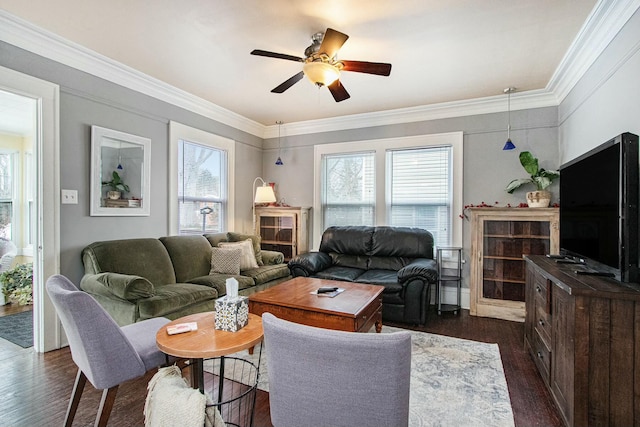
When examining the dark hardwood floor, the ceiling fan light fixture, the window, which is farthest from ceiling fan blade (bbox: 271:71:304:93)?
the window

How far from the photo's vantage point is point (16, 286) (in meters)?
4.23

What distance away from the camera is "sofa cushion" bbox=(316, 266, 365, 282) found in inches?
152

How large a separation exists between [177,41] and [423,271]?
10.4 feet

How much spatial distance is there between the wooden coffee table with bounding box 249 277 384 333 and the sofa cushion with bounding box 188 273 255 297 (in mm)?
670

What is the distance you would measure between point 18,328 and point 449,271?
4.96 m

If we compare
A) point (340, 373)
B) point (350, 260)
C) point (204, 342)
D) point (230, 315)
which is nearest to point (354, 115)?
point (350, 260)

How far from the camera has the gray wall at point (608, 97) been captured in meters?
2.13

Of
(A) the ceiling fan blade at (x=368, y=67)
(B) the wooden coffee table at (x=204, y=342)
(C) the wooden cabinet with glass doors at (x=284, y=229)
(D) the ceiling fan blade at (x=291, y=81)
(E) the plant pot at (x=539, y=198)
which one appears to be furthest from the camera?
(C) the wooden cabinet with glass doors at (x=284, y=229)

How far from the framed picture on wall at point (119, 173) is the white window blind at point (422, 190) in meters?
3.16

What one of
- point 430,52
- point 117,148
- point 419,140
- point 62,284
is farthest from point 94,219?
point 419,140

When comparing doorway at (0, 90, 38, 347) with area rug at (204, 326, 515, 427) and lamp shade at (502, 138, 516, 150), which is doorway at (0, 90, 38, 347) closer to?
area rug at (204, 326, 515, 427)

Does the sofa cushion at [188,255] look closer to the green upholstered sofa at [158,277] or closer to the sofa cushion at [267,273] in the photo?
the green upholstered sofa at [158,277]

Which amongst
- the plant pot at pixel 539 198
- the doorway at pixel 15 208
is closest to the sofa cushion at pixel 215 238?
the doorway at pixel 15 208

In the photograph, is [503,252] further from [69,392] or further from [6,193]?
[6,193]
